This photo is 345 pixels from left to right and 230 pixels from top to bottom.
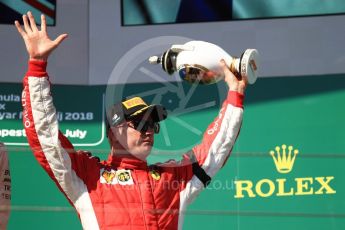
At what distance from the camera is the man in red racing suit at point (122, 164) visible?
1965 millimetres

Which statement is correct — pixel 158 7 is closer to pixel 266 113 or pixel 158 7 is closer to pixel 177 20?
pixel 177 20

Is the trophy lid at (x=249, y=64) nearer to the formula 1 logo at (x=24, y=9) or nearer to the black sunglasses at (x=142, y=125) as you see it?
the black sunglasses at (x=142, y=125)

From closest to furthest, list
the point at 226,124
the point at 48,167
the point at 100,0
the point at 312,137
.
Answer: the point at 48,167, the point at 226,124, the point at 312,137, the point at 100,0

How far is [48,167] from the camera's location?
79.7 inches

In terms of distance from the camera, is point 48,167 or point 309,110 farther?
point 309,110

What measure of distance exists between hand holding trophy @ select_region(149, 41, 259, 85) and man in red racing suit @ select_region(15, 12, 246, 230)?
4 centimetres

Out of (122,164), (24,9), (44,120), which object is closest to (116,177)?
(122,164)

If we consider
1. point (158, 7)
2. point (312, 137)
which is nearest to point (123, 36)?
point (158, 7)

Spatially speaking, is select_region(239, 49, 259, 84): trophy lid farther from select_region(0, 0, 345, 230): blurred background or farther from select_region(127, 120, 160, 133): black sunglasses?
select_region(0, 0, 345, 230): blurred background

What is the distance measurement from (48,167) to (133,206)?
0.77ft

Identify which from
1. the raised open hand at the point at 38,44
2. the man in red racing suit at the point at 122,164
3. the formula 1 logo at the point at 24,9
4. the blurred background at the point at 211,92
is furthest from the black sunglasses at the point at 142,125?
the formula 1 logo at the point at 24,9

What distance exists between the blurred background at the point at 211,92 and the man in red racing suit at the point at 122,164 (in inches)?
41.1

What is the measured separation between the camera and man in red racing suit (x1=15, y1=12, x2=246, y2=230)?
1965 millimetres

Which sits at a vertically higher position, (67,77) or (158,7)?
(158,7)
